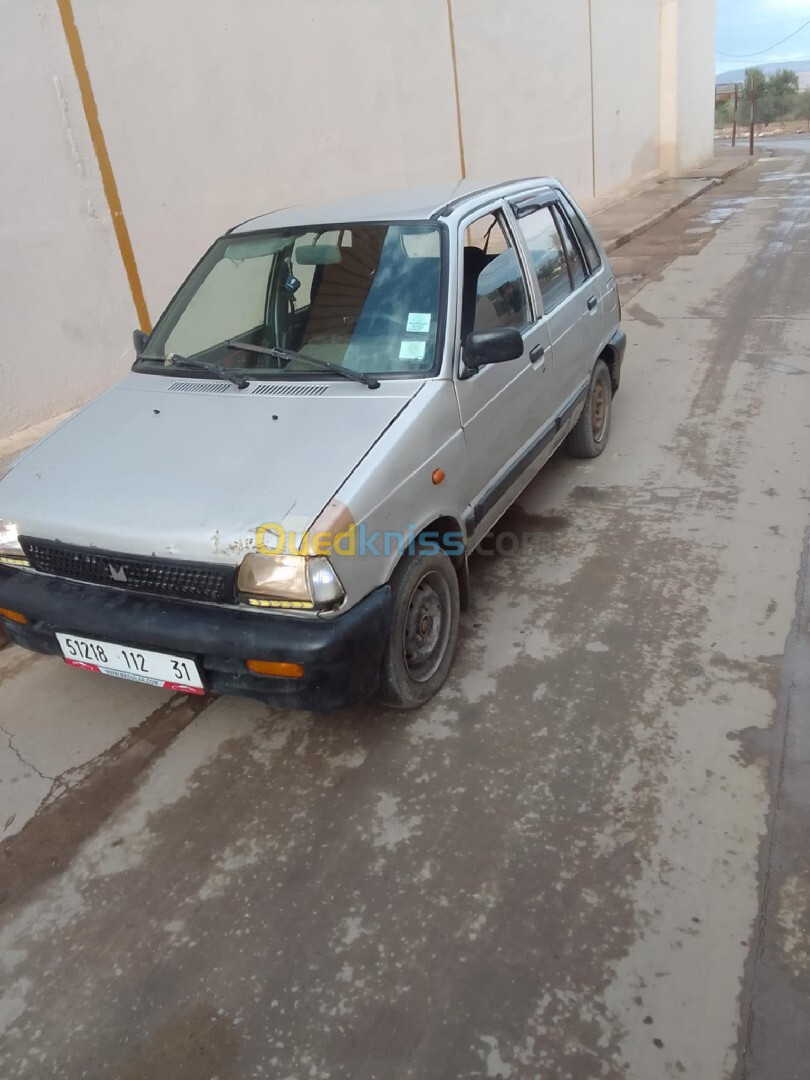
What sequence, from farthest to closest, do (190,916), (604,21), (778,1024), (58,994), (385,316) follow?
(604,21) < (385,316) < (190,916) < (58,994) < (778,1024)

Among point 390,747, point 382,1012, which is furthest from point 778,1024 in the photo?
point 390,747

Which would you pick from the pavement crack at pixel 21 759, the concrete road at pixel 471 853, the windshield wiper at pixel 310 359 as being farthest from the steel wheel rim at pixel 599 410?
the pavement crack at pixel 21 759

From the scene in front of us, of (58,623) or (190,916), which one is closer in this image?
(190,916)

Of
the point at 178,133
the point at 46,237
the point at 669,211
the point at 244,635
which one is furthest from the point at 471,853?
the point at 669,211

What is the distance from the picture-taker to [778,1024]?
1957 millimetres

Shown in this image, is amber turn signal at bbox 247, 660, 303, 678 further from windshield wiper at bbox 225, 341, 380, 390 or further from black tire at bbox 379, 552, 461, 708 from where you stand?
windshield wiper at bbox 225, 341, 380, 390

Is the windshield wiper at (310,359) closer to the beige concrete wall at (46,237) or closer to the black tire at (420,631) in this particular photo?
the black tire at (420,631)

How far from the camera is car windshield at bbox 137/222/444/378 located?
3223 mm

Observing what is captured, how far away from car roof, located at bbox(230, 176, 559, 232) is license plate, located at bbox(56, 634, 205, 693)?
6.84 ft

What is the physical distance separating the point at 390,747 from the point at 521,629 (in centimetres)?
92

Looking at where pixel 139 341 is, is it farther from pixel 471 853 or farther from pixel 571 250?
pixel 471 853

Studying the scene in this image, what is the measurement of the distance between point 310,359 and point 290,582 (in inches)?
44.7

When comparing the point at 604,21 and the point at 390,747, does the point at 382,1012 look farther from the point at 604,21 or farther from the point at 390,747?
the point at 604,21

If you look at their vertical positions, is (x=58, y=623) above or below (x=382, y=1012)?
above
